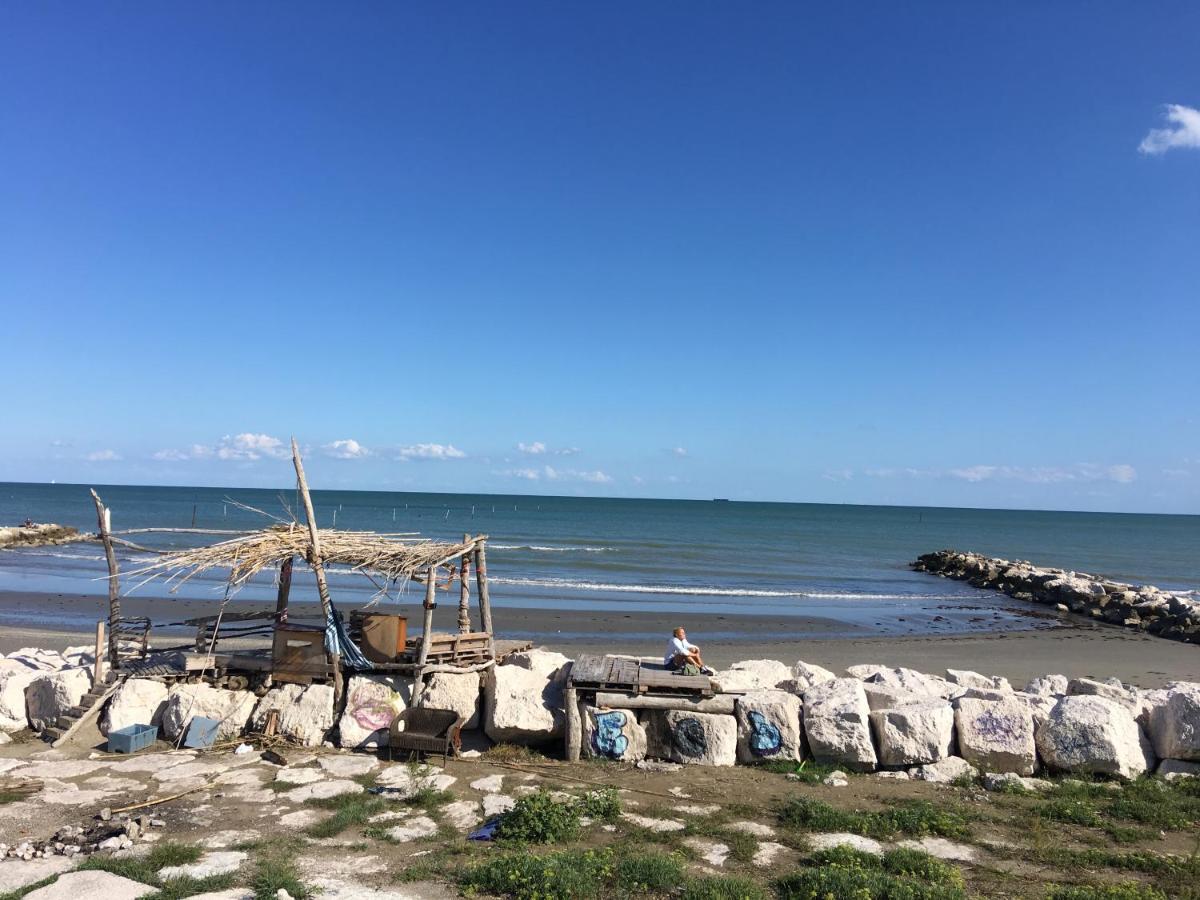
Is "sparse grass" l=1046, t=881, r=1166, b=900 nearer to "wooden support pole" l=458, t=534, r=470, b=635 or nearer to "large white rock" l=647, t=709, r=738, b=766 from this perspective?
"large white rock" l=647, t=709, r=738, b=766

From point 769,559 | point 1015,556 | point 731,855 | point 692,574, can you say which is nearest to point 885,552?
point 1015,556

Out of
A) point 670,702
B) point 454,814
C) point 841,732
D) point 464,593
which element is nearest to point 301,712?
point 464,593

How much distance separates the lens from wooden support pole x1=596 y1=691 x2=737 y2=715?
10.3 meters

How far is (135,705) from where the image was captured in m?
11.0

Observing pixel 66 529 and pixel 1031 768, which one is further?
pixel 66 529

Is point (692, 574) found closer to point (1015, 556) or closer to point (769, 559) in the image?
point (769, 559)

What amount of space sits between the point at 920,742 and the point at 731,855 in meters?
3.80

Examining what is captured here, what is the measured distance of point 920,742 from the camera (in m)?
9.81

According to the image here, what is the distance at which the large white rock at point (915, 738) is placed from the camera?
9820mm

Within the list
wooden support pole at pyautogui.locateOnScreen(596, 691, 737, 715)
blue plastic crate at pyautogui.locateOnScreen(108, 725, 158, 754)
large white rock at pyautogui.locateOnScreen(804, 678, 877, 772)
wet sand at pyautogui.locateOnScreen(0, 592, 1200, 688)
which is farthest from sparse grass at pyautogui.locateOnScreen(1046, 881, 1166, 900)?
blue plastic crate at pyautogui.locateOnScreen(108, 725, 158, 754)

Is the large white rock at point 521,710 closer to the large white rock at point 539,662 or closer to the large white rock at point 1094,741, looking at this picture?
the large white rock at point 539,662

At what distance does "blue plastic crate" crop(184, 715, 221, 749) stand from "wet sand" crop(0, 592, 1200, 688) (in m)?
7.60

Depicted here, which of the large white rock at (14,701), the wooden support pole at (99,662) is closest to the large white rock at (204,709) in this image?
the wooden support pole at (99,662)

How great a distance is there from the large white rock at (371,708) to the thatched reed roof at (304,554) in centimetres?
153
